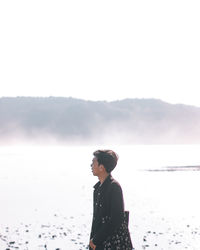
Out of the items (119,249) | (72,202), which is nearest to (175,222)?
(72,202)

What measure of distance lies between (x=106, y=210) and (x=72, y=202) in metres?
27.7

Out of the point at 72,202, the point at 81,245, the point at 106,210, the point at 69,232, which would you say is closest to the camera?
the point at 106,210

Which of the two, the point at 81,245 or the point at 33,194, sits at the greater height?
the point at 33,194

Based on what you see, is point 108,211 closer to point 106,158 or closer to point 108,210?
point 108,210

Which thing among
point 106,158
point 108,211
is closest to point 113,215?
point 108,211

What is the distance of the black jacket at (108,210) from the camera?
700 centimetres

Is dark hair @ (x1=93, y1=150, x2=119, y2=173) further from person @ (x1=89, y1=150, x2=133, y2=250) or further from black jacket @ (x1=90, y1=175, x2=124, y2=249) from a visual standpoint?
A: black jacket @ (x1=90, y1=175, x2=124, y2=249)

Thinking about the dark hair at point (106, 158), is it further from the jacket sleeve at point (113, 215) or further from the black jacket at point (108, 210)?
the jacket sleeve at point (113, 215)

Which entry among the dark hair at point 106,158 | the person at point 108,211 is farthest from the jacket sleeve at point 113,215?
the dark hair at point 106,158

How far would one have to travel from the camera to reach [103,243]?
23.7ft

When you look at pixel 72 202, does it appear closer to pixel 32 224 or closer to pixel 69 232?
pixel 32 224

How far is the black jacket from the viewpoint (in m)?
7.00

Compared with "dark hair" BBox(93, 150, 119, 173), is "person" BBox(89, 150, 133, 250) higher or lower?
lower

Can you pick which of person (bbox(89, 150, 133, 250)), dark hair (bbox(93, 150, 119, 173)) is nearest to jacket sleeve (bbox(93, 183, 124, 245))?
person (bbox(89, 150, 133, 250))
